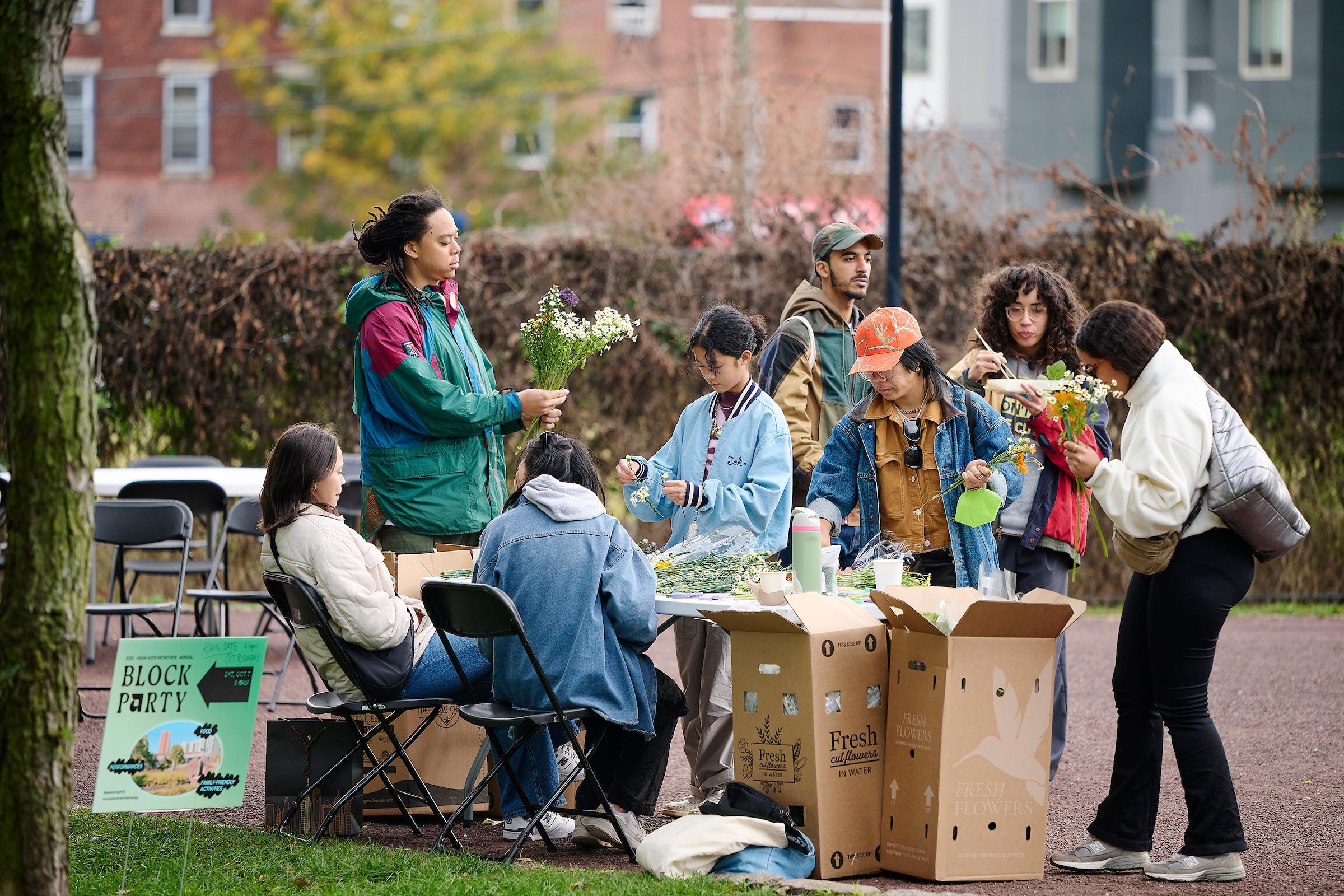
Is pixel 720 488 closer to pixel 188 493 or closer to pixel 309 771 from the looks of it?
pixel 309 771

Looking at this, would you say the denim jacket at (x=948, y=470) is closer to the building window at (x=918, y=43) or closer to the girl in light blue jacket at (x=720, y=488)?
the girl in light blue jacket at (x=720, y=488)

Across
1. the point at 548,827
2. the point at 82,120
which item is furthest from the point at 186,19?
the point at 548,827

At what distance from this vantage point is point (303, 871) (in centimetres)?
400

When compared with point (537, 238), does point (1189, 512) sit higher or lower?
lower

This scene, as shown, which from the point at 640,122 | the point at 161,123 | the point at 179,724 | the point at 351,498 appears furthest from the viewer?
the point at 640,122

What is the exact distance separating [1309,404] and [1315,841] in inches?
248

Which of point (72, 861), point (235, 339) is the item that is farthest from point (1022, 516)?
point (235, 339)

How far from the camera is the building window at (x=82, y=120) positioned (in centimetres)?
2881

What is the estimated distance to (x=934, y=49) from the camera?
28031 mm

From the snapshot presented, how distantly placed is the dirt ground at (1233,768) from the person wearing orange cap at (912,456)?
1.05m

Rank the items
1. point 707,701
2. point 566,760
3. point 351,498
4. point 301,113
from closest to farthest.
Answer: point 707,701, point 566,760, point 351,498, point 301,113

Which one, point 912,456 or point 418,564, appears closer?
point 912,456

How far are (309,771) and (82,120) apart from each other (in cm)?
2791

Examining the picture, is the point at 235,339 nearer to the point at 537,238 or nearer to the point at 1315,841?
the point at 537,238
